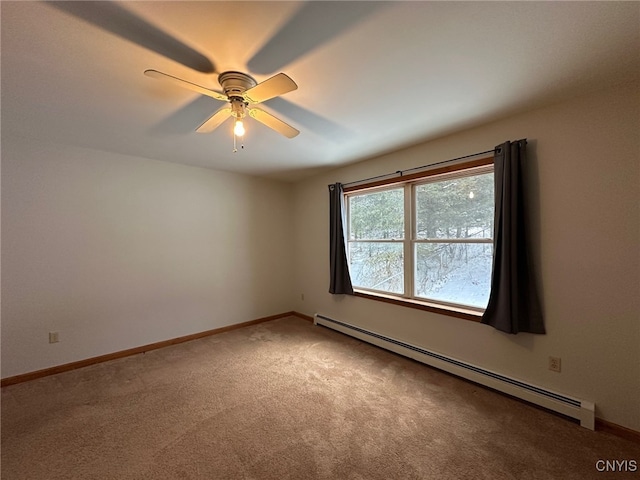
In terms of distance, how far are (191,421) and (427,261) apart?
2679mm

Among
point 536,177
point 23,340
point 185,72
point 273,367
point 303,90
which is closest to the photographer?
point 185,72

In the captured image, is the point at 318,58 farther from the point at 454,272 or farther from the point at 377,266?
the point at 377,266

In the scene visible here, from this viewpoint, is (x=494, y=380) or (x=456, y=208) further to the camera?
(x=456, y=208)

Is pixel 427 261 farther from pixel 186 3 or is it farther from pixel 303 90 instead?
pixel 186 3

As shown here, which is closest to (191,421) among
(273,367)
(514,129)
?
(273,367)

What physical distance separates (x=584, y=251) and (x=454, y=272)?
1.03 metres

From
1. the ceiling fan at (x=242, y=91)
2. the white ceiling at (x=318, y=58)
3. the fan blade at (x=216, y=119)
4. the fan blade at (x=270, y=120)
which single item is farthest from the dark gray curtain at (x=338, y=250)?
the fan blade at (x=216, y=119)

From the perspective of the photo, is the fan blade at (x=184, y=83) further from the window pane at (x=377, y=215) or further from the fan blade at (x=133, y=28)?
the window pane at (x=377, y=215)

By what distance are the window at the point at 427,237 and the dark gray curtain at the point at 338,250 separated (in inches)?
7.6

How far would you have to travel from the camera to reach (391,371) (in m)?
2.70

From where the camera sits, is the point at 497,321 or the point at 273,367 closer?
the point at 497,321

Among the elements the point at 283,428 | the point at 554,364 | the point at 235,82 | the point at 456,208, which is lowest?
the point at 283,428

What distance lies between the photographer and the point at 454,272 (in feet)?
9.20

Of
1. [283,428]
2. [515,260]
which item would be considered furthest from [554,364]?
[283,428]
